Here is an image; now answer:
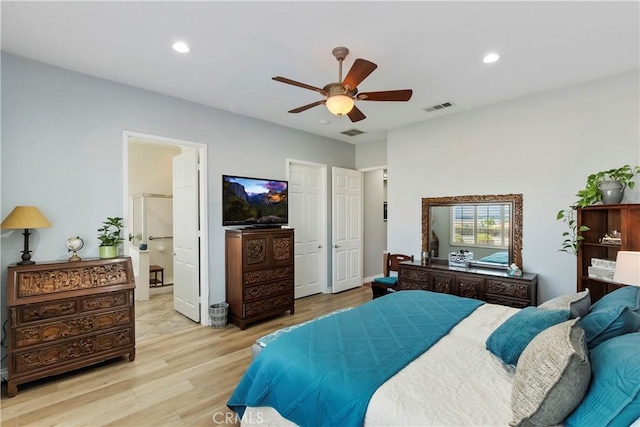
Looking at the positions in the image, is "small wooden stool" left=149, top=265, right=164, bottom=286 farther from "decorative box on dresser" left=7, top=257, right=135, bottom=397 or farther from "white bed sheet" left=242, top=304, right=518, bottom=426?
"white bed sheet" left=242, top=304, right=518, bottom=426

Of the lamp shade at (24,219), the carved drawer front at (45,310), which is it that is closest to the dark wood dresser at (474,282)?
the carved drawer front at (45,310)

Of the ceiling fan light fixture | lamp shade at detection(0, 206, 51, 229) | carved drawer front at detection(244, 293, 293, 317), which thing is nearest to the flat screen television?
carved drawer front at detection(244, 293, 293, 317)

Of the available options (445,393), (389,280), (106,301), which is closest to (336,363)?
(445,393)

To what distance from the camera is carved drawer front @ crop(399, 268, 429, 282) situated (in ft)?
13.3

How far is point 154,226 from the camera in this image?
5.79m

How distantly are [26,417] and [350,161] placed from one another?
5252 millimetres

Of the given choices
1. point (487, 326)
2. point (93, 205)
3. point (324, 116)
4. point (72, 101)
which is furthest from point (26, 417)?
point (324, 116)

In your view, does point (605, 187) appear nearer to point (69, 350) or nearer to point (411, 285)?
point (411, 285)

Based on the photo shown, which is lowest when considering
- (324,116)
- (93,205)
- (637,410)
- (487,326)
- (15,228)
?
(487,326)

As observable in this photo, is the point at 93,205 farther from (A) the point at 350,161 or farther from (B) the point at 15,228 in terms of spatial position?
(A) the point at 350,161

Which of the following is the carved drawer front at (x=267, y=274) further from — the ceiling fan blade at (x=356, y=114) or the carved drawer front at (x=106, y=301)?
the ceiling fan blade at (x=356, y=114)

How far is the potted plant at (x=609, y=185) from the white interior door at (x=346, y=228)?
3358 millimetres

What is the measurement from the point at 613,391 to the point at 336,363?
1.09 meters

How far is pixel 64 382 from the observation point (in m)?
2.62
